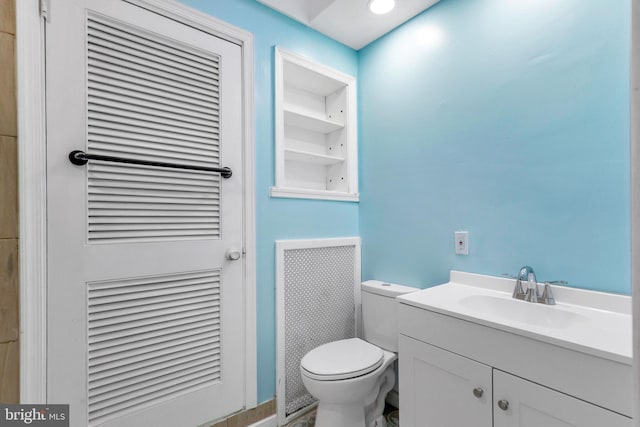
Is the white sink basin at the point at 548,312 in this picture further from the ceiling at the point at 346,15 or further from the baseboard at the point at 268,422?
the ceiling at the point at 346,15

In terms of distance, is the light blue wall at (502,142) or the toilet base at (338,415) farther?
the toilet base at (338,415)

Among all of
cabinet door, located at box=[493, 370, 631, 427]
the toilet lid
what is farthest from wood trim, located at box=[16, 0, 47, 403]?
cabinet door, located at box=[493, 370, 631, 427]

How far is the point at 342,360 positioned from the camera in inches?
59.2

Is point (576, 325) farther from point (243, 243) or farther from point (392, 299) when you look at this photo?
point (243, 243)

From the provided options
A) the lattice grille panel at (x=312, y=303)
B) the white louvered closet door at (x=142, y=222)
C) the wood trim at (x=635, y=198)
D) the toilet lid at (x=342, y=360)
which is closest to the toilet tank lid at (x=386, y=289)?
the lattice grille panel at (x=312, y=303)

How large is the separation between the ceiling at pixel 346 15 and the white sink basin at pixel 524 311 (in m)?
1.53

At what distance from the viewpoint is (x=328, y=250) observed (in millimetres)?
1893

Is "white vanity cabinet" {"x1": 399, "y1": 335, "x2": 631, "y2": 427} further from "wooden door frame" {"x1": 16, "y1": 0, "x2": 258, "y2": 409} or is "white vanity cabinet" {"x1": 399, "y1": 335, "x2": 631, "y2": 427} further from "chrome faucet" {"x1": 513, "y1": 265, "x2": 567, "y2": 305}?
"wooden door frame" {"x1": 16, "y1": 0, "x2": 258, "y2": 409}

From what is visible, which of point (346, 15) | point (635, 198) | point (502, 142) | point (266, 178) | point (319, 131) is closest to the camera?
point (635, 198)

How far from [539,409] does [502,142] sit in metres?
1.04

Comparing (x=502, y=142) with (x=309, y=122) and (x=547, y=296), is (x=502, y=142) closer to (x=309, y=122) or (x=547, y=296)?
(x=547, y=296)

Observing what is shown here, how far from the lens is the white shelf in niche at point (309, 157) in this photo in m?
1.85

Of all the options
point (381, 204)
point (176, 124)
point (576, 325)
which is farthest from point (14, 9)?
point (576, 325)

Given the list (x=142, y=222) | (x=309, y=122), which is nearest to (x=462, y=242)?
(x=309, y=122)
